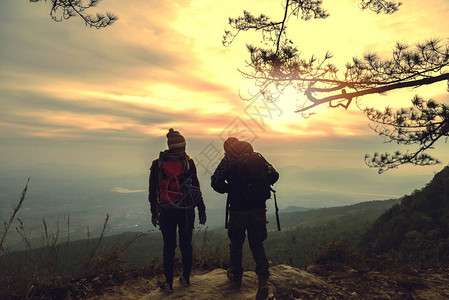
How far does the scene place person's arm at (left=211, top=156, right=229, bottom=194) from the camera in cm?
363

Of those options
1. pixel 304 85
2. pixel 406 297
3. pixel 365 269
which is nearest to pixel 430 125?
pixel 304 85

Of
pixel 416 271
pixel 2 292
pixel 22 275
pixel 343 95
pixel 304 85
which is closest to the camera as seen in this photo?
pixel 2 292

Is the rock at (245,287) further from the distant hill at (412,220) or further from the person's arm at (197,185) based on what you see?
the distant hill at (412,220)

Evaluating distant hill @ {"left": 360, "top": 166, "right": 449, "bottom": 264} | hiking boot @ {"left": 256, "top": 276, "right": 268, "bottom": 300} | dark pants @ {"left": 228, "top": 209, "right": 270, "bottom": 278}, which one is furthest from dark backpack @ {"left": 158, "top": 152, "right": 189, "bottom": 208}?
distant hill @ {"left": 360, "top": 166, "right": 449, "bottom": 264}

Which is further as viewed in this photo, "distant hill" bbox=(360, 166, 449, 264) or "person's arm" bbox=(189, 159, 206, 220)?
"distant hill" bbox=(360, 166, 449, 264)

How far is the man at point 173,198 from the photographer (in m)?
3.64

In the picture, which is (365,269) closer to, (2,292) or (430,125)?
(430,125)

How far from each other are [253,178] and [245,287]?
1714 mm

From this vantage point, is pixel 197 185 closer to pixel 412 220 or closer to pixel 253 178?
pixel 253 178

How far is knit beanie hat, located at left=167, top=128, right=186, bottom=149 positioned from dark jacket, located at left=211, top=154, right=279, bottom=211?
721 mm

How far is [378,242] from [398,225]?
2.99 m

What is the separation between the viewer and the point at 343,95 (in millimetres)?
5719

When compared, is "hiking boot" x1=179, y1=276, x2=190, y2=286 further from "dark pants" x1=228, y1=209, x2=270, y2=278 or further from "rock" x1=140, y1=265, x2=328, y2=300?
"dark pants" x1=228, y1=209, x2=270, y2=278

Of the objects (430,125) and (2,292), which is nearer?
(2,292)
